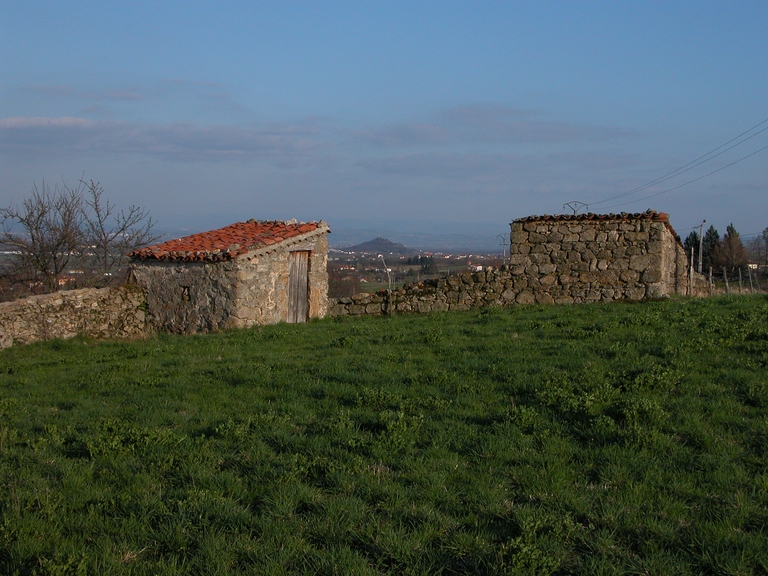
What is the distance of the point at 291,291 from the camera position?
1788 centimetres

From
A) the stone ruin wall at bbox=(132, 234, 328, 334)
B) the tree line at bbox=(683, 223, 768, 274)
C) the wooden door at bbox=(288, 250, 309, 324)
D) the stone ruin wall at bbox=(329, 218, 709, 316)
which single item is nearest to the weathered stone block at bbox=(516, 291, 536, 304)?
the stone ruin wall at bbox=(329, 218, 709, 316)

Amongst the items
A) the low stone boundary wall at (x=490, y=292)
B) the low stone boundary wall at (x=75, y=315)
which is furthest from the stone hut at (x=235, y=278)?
the low stone boundary wall at (x=490, y=292)

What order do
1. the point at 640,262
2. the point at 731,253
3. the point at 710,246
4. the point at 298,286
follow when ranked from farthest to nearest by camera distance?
the point at 710,246 → the point at 731,253 → the point at 298,286 → the point at 640,262

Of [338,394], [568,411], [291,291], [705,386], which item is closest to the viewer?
[568,411]

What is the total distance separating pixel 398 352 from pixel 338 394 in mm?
2473

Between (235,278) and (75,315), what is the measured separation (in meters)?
4.01

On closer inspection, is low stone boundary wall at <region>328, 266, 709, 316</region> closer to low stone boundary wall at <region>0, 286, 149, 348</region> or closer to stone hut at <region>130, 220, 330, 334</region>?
stone hut at <region>130, 220, 330, 334</region>

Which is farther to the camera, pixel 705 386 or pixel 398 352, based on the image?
pixel 398 352

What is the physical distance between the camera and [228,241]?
17.4 meters

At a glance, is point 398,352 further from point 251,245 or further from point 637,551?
point 251,245

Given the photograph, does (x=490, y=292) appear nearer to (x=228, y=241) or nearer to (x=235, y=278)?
(x=235, y=278)

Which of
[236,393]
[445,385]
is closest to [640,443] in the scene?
[445,385]

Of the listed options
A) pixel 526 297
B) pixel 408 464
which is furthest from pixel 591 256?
pixel 408 464

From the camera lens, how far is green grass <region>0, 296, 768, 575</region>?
153 inches
